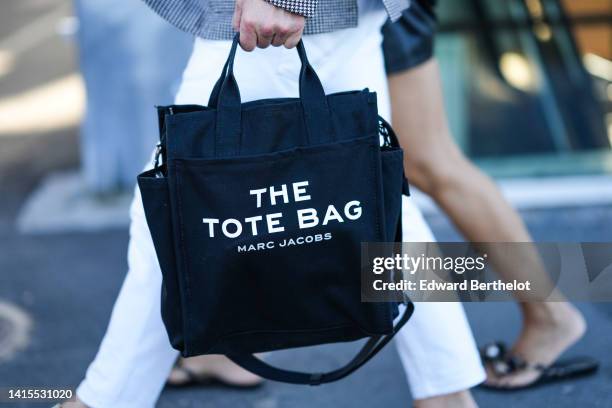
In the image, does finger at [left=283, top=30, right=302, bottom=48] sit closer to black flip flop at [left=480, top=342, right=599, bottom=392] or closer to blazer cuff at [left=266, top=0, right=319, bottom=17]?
blazer cuff at [left=266, top=0, right=319, bottom=17]

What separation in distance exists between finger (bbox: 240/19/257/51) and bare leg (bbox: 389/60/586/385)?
2.53 ft

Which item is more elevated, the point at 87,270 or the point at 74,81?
the point at 74,81

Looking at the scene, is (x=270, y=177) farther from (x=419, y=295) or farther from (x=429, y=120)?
(x=429, y=120)

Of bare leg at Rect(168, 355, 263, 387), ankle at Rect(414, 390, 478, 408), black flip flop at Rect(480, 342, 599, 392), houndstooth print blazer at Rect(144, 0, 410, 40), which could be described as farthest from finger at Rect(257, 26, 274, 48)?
black flip flop at Rect(480, 342, 599, 392)

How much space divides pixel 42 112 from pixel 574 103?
10.8ft

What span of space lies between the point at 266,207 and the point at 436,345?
2.17ft

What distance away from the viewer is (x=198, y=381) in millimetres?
2605

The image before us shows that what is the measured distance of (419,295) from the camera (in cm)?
208

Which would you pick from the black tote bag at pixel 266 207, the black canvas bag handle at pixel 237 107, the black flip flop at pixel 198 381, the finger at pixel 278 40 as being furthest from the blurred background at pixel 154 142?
the finger at pixel 278 40

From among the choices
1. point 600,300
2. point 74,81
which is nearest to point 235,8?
point 600,300

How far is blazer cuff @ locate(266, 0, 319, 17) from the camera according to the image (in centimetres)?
165

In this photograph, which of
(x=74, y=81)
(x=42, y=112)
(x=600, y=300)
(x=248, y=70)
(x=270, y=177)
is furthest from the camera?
(x=74, y=81)

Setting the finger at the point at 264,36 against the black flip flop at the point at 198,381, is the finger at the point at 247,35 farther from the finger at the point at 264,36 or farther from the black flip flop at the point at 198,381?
the black flip flop at the point at 198,381

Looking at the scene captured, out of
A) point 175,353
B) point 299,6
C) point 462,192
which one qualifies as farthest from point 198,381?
point 299,6
